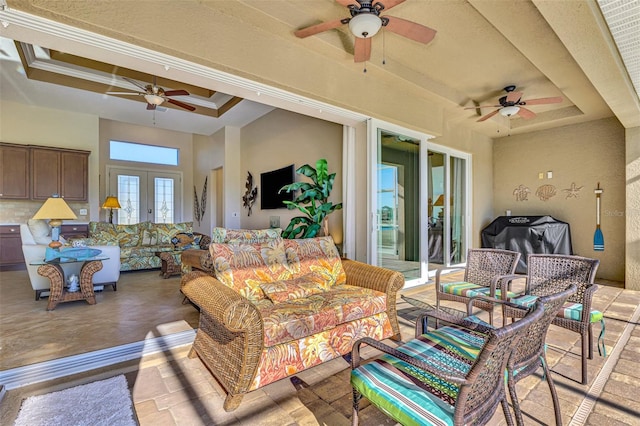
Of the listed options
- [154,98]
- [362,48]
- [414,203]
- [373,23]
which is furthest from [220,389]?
[154,98]

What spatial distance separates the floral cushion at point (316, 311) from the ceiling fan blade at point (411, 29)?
2.19 meters

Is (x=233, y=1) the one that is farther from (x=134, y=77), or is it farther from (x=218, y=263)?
(x=134, y=77)

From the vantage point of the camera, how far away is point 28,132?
→ 20.8ft

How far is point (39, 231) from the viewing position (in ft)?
13.6

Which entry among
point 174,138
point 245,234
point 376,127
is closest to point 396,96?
point 376,127

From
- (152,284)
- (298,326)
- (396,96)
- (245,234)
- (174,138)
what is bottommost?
(152,284)

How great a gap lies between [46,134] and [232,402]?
766cm

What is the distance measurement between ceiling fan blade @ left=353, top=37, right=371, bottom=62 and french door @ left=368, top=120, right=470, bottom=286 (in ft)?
3.92

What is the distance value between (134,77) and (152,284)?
3.75 metres

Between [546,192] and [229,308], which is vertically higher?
[546,192]

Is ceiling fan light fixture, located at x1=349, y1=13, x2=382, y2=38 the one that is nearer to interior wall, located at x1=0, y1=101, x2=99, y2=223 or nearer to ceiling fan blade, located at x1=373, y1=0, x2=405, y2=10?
ceiling fan blade, located at x1=373, y1=0, x2=405, y2=10

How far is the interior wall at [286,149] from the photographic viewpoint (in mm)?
4832

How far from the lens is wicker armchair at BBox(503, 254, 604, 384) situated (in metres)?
2.09

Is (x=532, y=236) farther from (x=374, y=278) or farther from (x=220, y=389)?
(x=220, y=389)
